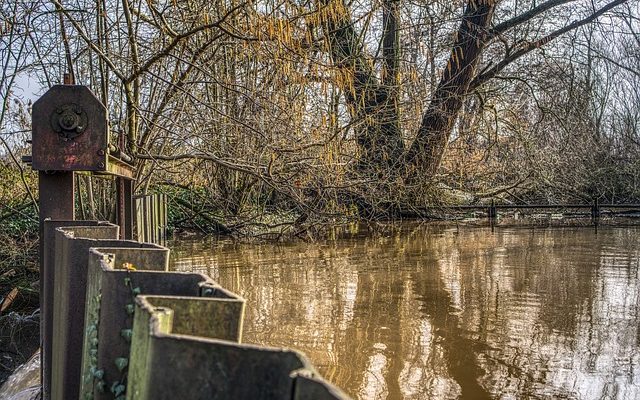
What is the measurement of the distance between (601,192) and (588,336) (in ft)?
63.7

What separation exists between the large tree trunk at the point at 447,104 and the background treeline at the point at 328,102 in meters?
0.05

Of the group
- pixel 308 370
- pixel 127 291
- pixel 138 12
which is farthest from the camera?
pixel 138 12

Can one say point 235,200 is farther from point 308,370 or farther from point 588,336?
point 308,370

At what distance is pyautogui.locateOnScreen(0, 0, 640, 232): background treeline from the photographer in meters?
8.16

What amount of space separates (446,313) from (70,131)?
15.5ft

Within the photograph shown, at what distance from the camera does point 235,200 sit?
15539 millimetres

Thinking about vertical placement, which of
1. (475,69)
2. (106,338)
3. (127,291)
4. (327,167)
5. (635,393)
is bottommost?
(635,393)

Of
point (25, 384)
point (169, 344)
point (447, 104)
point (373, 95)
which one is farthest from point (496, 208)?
point (169, 344)

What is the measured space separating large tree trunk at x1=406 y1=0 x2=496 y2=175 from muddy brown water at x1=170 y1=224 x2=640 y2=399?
3769mm

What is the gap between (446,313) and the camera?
748 centimetres

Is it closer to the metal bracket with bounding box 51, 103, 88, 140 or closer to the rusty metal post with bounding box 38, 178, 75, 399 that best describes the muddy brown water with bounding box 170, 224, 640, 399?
the rusty metal post with bounding box 38, 178, 75, 399

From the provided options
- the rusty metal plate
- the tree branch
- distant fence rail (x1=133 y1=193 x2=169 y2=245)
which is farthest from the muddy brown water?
the tree branch

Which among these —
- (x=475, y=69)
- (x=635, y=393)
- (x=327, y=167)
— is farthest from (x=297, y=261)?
(x=475, y=69)

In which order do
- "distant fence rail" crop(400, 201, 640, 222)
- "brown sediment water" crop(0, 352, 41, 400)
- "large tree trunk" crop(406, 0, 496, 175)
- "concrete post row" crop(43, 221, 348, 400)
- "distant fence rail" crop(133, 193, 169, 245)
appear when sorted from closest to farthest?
"concrete post row" crop(43, 221, 348, 400) → "brown sediment water" crop(0, 352, 41, 400) → "distant fence rail" crop(133, 193, 169, 245) → "large tree trunk" crop(406, 0, 496, 175) → "distant fence rail" crop(400, 201, 640, 222)
